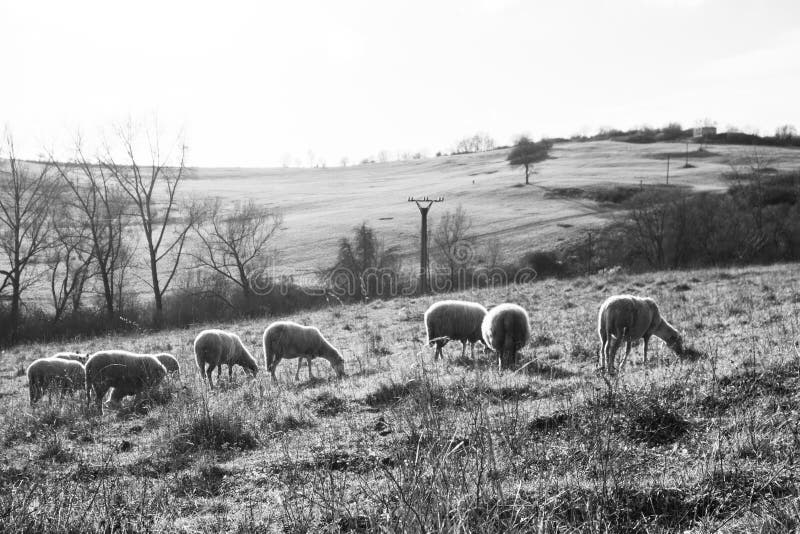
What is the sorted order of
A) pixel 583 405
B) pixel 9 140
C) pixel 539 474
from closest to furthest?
pixel 539 474, pixel 583 405, pixel 9 140

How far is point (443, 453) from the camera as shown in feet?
14.7

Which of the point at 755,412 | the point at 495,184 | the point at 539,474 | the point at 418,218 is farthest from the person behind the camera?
the point at 495,184

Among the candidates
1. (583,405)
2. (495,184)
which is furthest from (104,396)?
(495,184)

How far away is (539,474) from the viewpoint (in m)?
4.73

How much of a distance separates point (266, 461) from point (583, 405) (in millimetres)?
Result: 3548

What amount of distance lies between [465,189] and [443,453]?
7823 cm

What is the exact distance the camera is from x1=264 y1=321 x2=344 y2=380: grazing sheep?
14.0 metres

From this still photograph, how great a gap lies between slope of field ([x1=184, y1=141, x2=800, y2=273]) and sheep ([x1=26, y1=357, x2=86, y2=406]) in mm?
37755

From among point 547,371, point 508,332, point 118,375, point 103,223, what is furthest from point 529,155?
point 118,375

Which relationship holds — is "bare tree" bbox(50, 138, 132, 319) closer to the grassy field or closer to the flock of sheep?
the flock of sheep


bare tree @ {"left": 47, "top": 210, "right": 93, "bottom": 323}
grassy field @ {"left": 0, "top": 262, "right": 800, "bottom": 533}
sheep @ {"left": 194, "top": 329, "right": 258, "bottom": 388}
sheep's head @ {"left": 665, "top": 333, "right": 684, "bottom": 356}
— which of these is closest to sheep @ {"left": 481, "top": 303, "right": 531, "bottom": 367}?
grassy field @ {"left": 0, "top": 262, "right": 800, "bottom": 533}

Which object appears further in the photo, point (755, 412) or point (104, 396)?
point (104, 396)

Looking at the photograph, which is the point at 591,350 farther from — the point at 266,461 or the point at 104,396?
the point at 104,396

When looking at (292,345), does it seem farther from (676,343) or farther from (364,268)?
(364,268)
